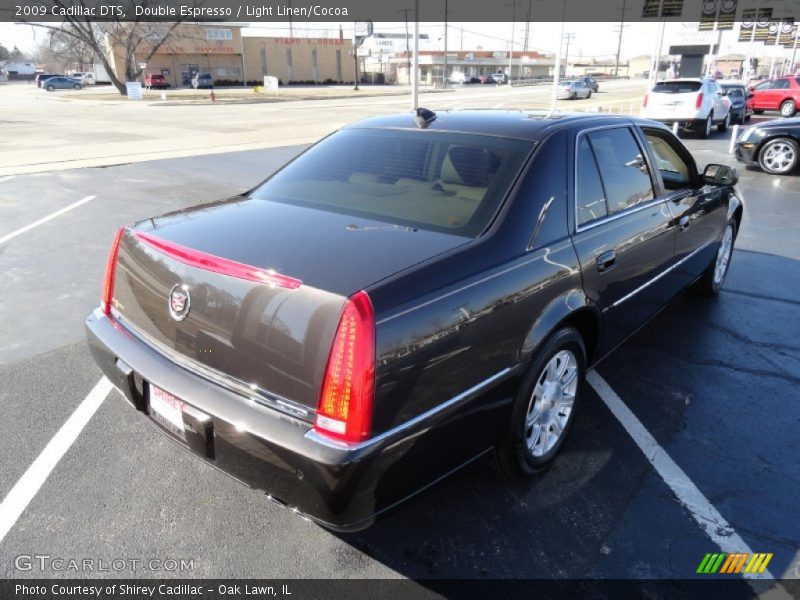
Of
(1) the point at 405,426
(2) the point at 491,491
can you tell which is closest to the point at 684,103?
(2) the point at 491,491

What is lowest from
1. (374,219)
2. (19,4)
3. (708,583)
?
(708,583)

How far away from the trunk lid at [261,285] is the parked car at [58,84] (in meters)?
67.1

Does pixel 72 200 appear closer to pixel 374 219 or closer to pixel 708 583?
pixel 374 219

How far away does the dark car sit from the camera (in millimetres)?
11602

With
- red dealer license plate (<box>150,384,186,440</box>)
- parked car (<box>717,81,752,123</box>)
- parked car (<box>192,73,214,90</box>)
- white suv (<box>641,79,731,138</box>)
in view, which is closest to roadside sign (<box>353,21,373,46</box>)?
parked car (<box>192,73,214,90</box>)

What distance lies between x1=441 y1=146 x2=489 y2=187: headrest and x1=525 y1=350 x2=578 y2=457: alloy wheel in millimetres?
939

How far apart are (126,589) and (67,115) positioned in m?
30.9

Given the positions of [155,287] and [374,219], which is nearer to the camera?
[155,287]

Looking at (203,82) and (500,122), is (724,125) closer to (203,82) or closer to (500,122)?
(500,122)

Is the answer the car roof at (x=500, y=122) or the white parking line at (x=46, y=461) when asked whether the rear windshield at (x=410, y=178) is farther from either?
the white parking line at (x=46, y=461)

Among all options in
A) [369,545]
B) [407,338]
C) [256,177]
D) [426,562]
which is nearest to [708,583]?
[426,562]

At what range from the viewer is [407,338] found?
2043 mm

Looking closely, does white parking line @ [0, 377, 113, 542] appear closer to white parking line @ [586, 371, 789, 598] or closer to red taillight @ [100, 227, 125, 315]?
red taillight @ [100, 227, 125, 315]

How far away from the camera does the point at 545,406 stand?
2.89m
